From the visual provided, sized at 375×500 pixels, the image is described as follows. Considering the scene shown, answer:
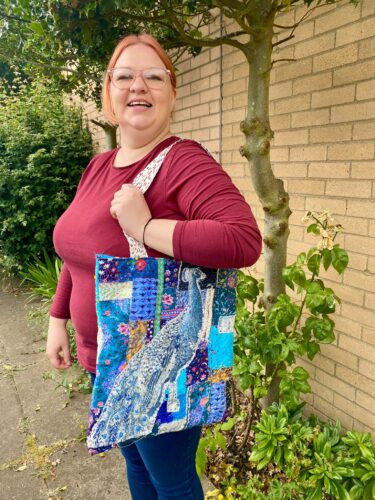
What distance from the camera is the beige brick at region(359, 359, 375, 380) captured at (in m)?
2.24

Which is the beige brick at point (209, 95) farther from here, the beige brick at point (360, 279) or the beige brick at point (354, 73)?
the beige brick at point (360, 279)

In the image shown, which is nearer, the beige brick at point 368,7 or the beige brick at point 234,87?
the beige brick at point 368,7

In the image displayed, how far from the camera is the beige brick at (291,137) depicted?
8.32 ft

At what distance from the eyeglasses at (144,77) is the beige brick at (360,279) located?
57.0 inches

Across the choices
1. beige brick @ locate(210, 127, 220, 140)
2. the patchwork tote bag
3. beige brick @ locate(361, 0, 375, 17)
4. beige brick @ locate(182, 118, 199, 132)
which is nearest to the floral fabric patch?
the patchwork tote bag

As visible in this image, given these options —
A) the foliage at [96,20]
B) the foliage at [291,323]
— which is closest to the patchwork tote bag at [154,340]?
the foliage at [291,323]

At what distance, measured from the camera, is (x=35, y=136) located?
6.05 m

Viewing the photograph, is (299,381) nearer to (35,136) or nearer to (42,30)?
(42,30)

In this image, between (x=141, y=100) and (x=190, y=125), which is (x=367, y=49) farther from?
(x=190, y=125)

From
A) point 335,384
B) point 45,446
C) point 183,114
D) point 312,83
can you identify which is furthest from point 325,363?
point 183,114

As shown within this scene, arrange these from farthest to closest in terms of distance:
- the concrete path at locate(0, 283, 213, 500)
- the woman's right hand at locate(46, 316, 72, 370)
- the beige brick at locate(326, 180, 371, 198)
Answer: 1. the concrete path at locate(0, 283, 213, 500)
2. the beige brick at locate(326, 180, 371, 198)
3. the woman's right hand at locate(46, 316, 72, 370)

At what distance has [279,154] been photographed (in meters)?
2.75

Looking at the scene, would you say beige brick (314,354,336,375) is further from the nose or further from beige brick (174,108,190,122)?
beige brick (174,108,190,122)

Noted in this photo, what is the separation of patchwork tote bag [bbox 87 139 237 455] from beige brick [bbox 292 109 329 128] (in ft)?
4.67
